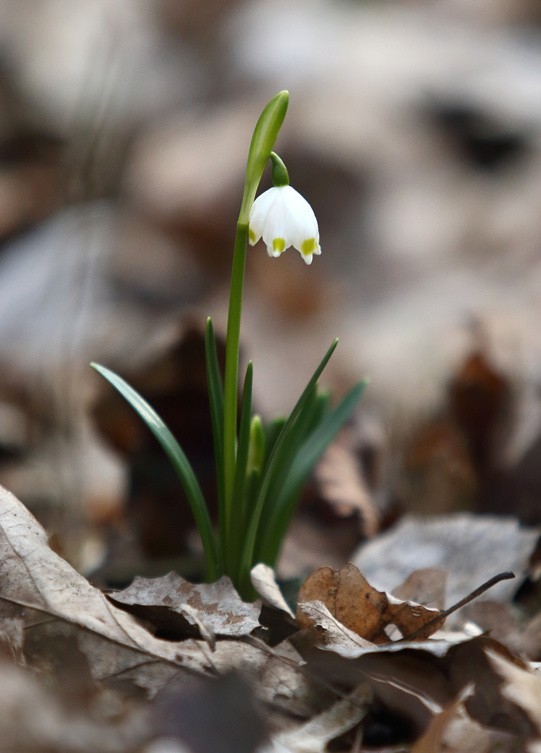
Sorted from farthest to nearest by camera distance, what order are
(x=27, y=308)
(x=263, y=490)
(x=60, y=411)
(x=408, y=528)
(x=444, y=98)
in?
(x=444, y=98) < (x=27, y=308) < (x=60, y=411) < (x=408, y=528) < (x=263, y=490)

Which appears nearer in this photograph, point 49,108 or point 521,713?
point 521,713

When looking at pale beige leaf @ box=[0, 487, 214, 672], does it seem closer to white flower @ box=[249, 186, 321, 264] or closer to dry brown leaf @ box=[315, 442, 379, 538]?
white flower @ box=[249, 186, 321, 264]

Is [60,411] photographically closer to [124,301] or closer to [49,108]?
[124,301]

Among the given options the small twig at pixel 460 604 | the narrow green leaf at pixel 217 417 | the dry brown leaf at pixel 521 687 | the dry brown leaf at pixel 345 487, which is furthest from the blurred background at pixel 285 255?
the dry brown leaf at pixel 521 687

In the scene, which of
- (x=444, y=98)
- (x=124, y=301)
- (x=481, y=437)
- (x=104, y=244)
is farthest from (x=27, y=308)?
(x=444, y=98)

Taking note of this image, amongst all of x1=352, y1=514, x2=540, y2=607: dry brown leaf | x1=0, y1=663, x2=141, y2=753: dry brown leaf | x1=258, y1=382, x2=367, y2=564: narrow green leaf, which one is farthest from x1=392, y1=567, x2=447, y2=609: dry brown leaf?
x1=0, y1=663, x2=141, y2=753: dry brown leaf

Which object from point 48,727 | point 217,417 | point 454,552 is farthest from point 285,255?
point 48,727
